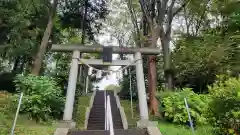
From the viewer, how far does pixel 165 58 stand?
693 inches

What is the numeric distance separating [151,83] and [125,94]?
33.5 feet

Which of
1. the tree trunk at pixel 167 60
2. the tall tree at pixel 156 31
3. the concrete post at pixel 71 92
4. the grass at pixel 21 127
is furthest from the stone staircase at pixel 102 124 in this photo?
the tree trunk at pixel 167 60

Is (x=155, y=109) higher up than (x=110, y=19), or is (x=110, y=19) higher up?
(x=110, y=19)

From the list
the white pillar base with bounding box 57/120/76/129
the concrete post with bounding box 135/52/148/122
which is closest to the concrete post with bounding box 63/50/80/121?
the white pillar base with bounding box 57/120/76/129

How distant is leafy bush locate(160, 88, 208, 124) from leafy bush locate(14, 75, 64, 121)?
208 inches

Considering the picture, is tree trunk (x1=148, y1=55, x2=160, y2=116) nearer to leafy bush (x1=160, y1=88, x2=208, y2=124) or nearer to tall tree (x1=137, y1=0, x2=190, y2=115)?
tall tree (x1=137, y1=0, x2=190, y2=115)

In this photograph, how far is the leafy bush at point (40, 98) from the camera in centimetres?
1318

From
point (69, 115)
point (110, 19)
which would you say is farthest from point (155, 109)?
point (110, 19)

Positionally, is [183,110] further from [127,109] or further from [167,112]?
[127,109]

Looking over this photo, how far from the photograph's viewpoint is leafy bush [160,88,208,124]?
12174mm

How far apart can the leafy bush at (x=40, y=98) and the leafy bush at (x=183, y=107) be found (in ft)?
17.4

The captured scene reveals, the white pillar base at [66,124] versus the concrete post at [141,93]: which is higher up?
the concrete post at [141,93]

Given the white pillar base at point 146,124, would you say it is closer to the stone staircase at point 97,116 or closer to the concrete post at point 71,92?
the stone staircase at point 97,116

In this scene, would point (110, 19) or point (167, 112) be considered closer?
point (167, 112)
